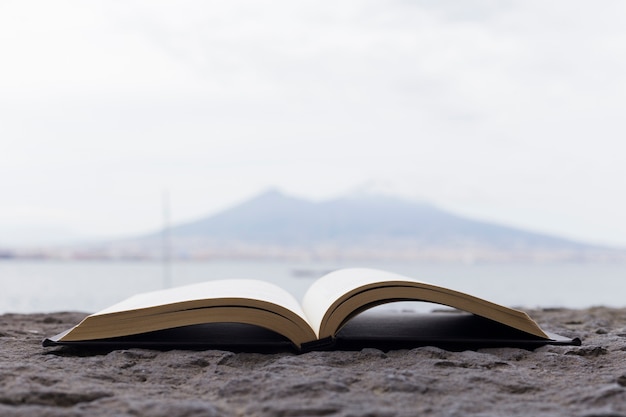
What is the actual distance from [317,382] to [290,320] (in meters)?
0.42

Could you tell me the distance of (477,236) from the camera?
157 feet

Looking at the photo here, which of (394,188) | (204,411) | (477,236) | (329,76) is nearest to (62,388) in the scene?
(204,411)

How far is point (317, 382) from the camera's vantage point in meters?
1.43

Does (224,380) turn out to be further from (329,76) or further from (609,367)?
(329,76)

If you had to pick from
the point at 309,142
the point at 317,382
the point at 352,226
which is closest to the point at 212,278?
the point at 317,382

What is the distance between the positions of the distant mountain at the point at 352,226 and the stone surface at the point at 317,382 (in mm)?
44249

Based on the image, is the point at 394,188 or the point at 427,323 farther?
the point at 394,188

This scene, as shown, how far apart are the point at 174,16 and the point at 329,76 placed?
51.8 ft

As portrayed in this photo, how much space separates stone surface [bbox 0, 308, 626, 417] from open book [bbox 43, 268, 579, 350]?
6 centimetres

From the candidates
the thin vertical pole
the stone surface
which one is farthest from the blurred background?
the stone surface

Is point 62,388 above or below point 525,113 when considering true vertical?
below

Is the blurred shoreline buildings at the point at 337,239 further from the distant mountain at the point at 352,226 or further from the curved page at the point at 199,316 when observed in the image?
the curved page at the point at 199,316

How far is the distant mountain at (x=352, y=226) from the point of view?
155 feet

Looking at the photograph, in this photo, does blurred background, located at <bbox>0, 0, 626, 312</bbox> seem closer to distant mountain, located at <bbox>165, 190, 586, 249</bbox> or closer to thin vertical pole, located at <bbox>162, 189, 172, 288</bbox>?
distant mountain, located at <bbox>165, 190, 586, 249</bbox>
